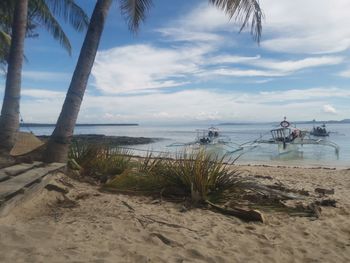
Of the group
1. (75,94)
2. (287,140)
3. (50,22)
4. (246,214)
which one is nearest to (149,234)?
(246,214)

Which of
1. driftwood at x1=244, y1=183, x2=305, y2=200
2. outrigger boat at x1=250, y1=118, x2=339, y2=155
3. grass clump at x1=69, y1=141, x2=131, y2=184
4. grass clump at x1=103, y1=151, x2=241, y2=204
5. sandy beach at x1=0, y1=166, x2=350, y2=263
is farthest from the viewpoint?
outrigger boat at x1=250, y1=118, x2=339, y2=155

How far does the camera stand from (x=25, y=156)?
25.7ft

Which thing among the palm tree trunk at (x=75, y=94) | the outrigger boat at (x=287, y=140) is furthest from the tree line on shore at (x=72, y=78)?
the outrigger boat at (x=287, y=140)

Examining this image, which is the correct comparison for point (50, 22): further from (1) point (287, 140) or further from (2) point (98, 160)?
(1) point (287, 140)

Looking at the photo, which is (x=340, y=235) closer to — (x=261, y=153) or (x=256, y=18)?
(x=256, y=18)

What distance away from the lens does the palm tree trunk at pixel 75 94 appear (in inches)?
302

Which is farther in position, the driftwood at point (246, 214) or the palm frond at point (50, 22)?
the palm frond at point (50, 22)

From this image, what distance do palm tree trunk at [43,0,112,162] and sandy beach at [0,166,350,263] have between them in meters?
1.40

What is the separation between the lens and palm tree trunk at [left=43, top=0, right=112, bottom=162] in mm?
7668

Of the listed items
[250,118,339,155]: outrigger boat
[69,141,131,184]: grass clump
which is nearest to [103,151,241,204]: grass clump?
[69,141,131,184]: grass clump

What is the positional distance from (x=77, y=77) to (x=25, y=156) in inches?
71.1

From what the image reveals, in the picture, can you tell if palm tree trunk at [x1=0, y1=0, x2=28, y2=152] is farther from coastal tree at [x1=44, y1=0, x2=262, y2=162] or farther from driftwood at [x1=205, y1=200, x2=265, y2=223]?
driftwood at [x1=205, y1=200, x2=265, y2=223]

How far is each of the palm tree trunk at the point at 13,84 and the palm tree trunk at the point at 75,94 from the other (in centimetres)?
106

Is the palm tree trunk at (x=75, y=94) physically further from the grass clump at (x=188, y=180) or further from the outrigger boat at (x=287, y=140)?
the outrigger boat at (x=287, y=140)
